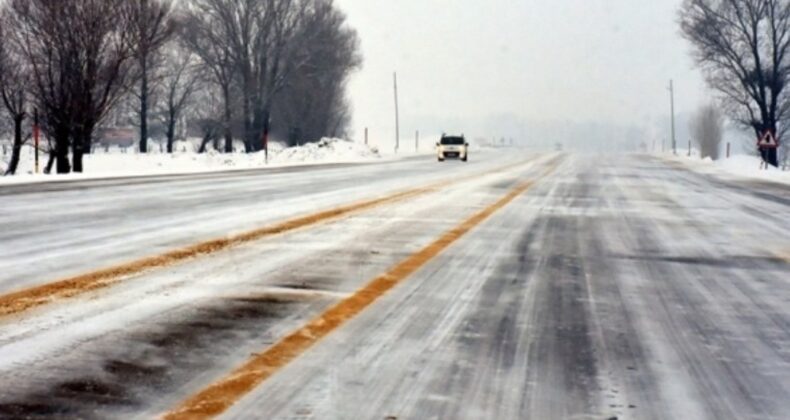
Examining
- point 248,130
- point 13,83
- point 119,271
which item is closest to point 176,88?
point 248,130

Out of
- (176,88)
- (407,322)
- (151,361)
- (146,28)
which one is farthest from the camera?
(176,88)

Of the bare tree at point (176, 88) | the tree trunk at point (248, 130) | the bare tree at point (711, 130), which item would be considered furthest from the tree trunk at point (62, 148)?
the bare tree at point (711, 130)

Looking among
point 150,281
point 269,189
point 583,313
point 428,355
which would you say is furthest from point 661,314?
point 269,189

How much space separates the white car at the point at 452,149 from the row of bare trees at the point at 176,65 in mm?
8902

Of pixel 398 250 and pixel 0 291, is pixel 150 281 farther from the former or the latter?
pixel 398 250

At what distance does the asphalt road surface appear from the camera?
114 inches

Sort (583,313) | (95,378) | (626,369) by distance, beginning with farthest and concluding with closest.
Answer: (583,313)
(626,369)
(95,378)

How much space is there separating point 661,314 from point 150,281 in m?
3.08

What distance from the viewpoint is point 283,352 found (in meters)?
3.46

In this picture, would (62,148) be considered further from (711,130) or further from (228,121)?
(711,130)

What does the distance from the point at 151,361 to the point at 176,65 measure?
7155cm

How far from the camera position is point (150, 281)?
5016 millimetres

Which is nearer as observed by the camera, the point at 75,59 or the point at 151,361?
the point at 151,361

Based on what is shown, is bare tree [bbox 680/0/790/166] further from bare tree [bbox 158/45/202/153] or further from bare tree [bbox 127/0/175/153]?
bare tree [bbox 158/45/202/153]
